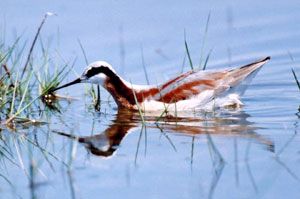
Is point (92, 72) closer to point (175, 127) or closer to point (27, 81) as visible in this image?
point (27, 81)

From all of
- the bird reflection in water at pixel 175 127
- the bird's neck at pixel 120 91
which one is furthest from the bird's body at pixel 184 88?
the bird reflection in water at pixel 175 127

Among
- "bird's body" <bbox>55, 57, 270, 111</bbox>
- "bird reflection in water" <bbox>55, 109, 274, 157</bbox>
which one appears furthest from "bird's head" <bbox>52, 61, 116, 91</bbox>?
"bird reflection in water" <bbox>55, 109, 274, 157</bbox>

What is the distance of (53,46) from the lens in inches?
525

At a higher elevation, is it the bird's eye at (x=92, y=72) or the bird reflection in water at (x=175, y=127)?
the bird's eye at (x=92, y=72)

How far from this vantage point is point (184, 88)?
12.0m

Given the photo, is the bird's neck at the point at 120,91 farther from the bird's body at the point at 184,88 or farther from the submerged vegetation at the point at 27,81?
the submerged vegetation at the point at 27,81

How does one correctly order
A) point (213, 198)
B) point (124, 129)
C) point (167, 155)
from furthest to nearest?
point (124, 129), point (167, 155), point (213, 198)

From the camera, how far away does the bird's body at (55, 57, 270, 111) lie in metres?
12.0

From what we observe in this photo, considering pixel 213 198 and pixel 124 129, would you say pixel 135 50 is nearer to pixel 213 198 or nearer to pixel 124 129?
pixel 124 129

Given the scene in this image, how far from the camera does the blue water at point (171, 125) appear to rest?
8.30 metres

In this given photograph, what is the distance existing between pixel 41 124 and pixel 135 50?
120 inches

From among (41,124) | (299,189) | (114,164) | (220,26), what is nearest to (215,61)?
(220,26)

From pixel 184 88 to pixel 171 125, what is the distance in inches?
50.9

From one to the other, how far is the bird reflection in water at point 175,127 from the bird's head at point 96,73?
636 millimetres
